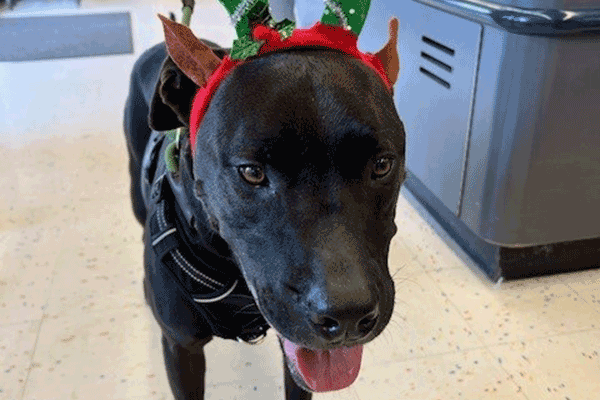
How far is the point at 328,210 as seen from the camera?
76 cm

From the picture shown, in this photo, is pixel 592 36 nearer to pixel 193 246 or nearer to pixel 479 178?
pixel 479 178

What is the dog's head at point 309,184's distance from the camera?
29.1 inches

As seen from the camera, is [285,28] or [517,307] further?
[517,307]

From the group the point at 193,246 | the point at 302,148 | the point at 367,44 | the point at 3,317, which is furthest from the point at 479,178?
the point at 3,317

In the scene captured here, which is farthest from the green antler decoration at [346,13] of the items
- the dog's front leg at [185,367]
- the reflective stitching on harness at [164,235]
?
the dog's front leg at [185,367]

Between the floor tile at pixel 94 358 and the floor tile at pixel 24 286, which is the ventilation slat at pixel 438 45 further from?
the floor tile at pixel 24 286

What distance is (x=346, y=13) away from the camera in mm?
843

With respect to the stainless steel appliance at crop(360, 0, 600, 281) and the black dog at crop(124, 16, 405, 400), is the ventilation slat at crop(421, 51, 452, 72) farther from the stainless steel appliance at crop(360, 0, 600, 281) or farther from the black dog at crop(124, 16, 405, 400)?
the black dog at crop(124, 16, 405, 400)

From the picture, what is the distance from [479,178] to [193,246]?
3.32ft

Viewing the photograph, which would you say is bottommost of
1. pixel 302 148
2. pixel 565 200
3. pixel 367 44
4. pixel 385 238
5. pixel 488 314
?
pixel 488 314

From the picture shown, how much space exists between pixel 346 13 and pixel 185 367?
717 mm

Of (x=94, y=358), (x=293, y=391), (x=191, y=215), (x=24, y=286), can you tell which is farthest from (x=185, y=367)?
(x=24, y=286)

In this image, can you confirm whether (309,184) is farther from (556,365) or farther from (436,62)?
(436,62)

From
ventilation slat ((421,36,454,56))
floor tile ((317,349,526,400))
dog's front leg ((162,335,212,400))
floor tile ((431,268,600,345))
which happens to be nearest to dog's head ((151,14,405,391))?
dog's front leg ((162,335,212,400))
